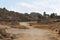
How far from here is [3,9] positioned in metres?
139

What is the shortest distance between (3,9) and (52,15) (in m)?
40.4

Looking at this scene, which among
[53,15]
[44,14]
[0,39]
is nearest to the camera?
[0,39]

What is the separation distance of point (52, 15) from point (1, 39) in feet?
324

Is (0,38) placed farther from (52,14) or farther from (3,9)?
(3,9)

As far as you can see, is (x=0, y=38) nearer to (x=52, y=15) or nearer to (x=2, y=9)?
(x=52, y=15)

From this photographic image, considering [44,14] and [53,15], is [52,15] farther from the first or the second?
[44,14]

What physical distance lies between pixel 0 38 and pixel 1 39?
1.75 feet

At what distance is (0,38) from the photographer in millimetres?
19562

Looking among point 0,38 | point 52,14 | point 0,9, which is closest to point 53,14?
point 52,14

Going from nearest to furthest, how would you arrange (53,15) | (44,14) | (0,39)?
1. (0,39)
2. (53,15)
3. (44,14)

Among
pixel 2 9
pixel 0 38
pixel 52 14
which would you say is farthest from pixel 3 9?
pixel 0 38

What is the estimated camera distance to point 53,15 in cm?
11612

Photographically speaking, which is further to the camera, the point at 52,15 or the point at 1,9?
the point at 1,9

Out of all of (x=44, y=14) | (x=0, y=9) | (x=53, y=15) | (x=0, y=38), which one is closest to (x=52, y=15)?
(x=53, y=15)
